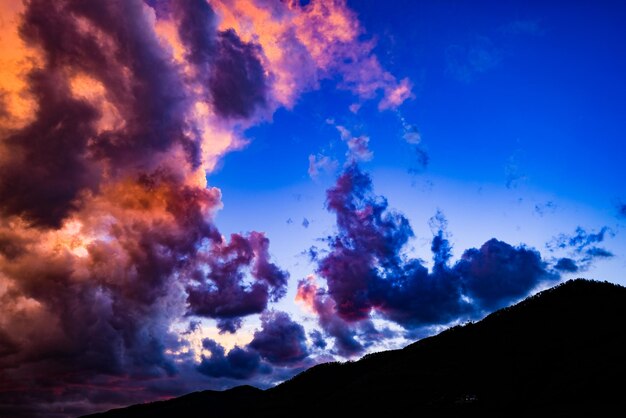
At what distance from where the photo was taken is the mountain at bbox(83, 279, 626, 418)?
53688 mm

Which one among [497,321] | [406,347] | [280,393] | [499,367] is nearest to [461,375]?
[499,367]

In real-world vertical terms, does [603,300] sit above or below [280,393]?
above

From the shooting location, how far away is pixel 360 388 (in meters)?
90.3

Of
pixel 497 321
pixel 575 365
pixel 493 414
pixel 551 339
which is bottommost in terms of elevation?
pixel 493 414

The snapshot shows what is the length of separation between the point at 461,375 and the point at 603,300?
30956mm

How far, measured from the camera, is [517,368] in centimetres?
6719

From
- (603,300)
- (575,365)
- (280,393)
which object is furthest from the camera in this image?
(280,393)

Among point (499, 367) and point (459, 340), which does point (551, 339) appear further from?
point (459, 340)

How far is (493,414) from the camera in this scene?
5531 cm

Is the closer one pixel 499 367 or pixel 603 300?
pixel 499 367

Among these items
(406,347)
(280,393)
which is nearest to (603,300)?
(406,347)

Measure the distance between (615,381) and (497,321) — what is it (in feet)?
137

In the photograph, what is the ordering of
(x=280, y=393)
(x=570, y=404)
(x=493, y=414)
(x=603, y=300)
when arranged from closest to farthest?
(x=570, y=404) → (x=493, y=414) → (x=603, y=300) → (x=280, y=393)

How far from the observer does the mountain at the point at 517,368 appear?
53.7 m
